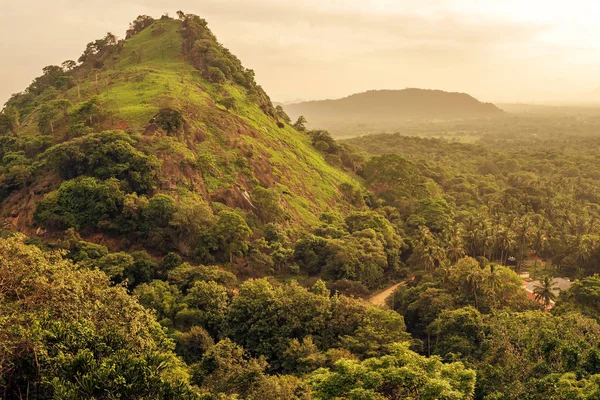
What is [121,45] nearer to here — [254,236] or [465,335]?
[254,236]

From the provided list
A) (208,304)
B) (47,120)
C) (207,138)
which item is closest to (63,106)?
(47,120)

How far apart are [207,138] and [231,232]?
2385 cm

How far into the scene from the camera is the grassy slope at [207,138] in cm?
5884

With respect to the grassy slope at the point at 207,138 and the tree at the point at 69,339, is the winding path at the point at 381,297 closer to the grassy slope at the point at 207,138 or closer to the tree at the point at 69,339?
the grassy slope at the point at 207,138

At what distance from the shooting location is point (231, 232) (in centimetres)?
4894

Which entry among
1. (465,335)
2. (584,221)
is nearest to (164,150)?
(465,335)

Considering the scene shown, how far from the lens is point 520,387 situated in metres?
23.7

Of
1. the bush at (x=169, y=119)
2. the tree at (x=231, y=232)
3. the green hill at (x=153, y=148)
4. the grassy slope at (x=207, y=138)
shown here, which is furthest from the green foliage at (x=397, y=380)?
the bush at (x=169, y=119)

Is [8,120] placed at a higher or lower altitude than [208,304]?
higher

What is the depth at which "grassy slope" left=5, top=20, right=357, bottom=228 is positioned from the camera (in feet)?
193

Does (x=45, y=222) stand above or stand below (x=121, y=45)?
below

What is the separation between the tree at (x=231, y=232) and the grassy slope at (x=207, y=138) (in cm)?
864

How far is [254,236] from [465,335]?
2891cm

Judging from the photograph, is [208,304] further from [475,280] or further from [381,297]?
[475,280]
